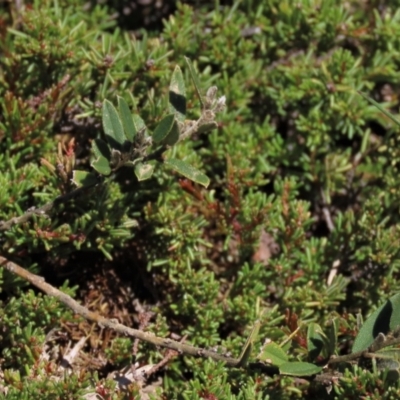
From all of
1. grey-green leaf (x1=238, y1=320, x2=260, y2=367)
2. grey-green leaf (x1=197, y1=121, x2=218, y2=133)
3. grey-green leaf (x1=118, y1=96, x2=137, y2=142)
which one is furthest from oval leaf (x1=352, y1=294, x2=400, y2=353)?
grey-green leaf (x1=118, y1=96, x2=137, y2=142)

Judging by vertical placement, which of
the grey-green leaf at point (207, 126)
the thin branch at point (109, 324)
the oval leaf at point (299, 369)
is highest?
the grey-green leaf at point (207, 126)

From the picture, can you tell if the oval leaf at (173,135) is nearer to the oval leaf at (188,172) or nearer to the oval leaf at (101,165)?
the oval leaf at (188,172)

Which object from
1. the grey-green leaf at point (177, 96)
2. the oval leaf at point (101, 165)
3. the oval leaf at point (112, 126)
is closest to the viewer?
the oval leaf at point (101, 165)

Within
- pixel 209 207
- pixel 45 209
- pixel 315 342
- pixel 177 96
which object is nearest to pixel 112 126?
pixel 177 96

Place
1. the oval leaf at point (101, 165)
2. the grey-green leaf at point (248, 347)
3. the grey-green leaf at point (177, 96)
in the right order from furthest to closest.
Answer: the grey-green leaf at point (177, 96) → the oval leaf at point (101, 165) → the grey-green leaf at point (248, 347)

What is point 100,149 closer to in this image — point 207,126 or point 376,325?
point 207,126

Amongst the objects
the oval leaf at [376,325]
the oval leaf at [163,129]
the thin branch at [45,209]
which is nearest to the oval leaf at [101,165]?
the thin branch at [45,209]
